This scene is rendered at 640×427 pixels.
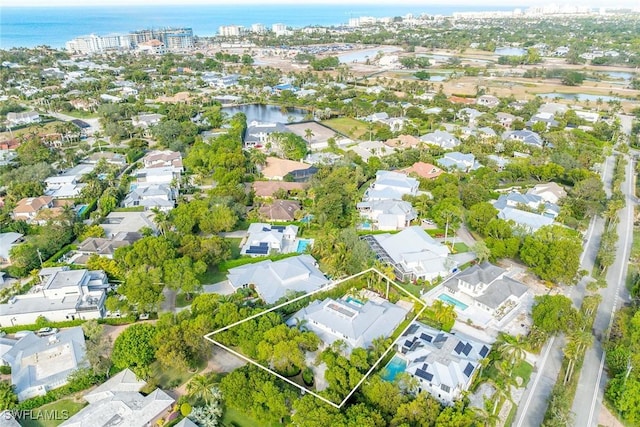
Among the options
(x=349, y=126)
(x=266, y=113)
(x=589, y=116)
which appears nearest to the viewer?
(x=349, y=126)

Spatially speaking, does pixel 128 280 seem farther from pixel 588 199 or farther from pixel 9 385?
pixel 588 199

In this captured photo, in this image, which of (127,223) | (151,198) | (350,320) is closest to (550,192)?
(350,320)

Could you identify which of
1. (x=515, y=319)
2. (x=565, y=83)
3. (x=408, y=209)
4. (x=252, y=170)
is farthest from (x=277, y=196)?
(x=565, y=83)

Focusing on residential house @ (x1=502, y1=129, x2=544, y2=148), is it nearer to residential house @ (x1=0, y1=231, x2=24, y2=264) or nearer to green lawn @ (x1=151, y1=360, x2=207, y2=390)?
green lawn @ (x1=151, y1=360, x2=207, y2=390)

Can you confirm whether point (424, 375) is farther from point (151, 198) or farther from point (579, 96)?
point (579, 96)

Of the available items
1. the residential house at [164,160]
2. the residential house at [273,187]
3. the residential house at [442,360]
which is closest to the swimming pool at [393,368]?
the residential house at [442,360]

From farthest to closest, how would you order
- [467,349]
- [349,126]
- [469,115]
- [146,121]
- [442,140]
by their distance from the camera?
[469,115]
[349,126]
[146,121]
[442,140]
[467,349]

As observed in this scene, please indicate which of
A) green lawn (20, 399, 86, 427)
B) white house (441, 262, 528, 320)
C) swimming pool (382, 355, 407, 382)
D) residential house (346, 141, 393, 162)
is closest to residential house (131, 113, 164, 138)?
residential house (346, 141, 393, 162)
